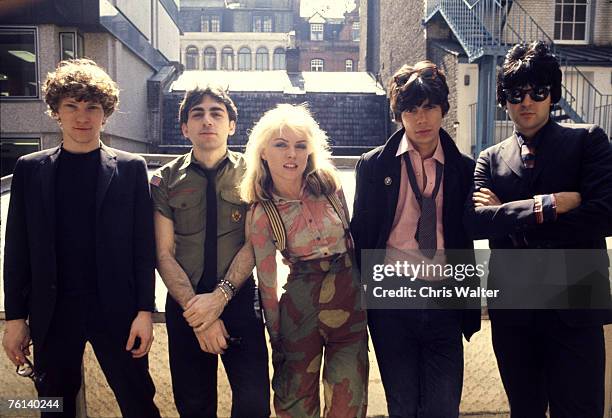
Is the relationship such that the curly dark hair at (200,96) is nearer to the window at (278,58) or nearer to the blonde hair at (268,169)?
the blonde hair at (268,169)

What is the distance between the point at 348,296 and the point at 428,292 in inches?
15.5

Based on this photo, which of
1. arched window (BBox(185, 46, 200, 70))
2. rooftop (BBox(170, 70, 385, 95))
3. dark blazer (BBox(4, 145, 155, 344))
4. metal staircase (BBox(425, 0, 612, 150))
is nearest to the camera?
dark blazer (BBox(4, 145, 155, 344))

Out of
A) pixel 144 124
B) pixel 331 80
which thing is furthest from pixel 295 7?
pixel 144 124

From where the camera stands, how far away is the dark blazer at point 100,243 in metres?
2.54

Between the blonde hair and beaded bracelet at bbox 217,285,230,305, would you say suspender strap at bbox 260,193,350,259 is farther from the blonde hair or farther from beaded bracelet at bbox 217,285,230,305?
beaded bracelet at bbox 217,285,230,305

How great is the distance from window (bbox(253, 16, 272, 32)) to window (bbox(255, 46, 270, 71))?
2.76 meters

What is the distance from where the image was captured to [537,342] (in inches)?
96.3

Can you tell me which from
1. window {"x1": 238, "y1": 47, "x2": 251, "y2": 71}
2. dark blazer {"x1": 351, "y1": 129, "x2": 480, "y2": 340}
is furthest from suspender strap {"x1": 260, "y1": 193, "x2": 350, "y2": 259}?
window {"x1": 238, "y1": 47, "x2": 251, "y2": 71}

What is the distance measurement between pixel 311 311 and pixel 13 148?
1473cm

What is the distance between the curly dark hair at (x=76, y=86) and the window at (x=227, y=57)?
2095 inches

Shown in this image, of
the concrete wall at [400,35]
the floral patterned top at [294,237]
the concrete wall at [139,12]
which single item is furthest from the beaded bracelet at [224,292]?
the concrete wall at [400,35]

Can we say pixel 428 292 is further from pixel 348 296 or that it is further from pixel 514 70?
pixel 514 70

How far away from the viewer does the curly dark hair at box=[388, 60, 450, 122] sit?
97.6 inches

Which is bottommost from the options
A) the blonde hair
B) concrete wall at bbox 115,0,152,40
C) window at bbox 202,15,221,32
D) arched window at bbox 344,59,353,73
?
the blonde hair
